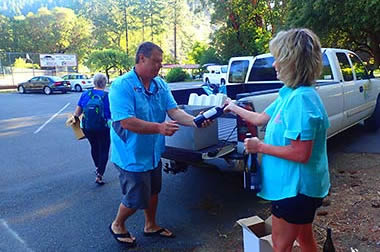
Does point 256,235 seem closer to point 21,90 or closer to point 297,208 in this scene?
point 297,208

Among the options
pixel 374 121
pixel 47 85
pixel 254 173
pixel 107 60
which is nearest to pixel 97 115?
pixel 254 173

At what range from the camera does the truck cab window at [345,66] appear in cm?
642

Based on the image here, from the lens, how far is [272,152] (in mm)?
1992

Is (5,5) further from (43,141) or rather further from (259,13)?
(43,141)

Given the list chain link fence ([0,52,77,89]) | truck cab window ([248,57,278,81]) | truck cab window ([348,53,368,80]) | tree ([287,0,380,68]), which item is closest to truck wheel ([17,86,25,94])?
chain link fence ([0,52,77,89])

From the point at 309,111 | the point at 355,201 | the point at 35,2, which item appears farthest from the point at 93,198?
the point at 35,2

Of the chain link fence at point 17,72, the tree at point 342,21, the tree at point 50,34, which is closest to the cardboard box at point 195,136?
the tree at point 342,21

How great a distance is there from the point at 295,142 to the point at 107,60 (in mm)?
39916

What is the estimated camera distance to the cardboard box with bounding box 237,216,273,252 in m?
2.64

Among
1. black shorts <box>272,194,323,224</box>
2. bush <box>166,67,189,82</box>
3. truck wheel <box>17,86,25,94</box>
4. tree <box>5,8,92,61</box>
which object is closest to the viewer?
black shorts <box>272,194,323,224</box>

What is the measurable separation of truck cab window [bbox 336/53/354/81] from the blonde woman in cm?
488

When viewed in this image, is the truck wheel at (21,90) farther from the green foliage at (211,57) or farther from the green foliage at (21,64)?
the green foliage at (211,57)

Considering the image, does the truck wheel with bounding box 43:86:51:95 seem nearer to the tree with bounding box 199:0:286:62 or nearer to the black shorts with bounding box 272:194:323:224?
the tree with bounding box 199:0:286:62

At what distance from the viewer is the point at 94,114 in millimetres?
4957
